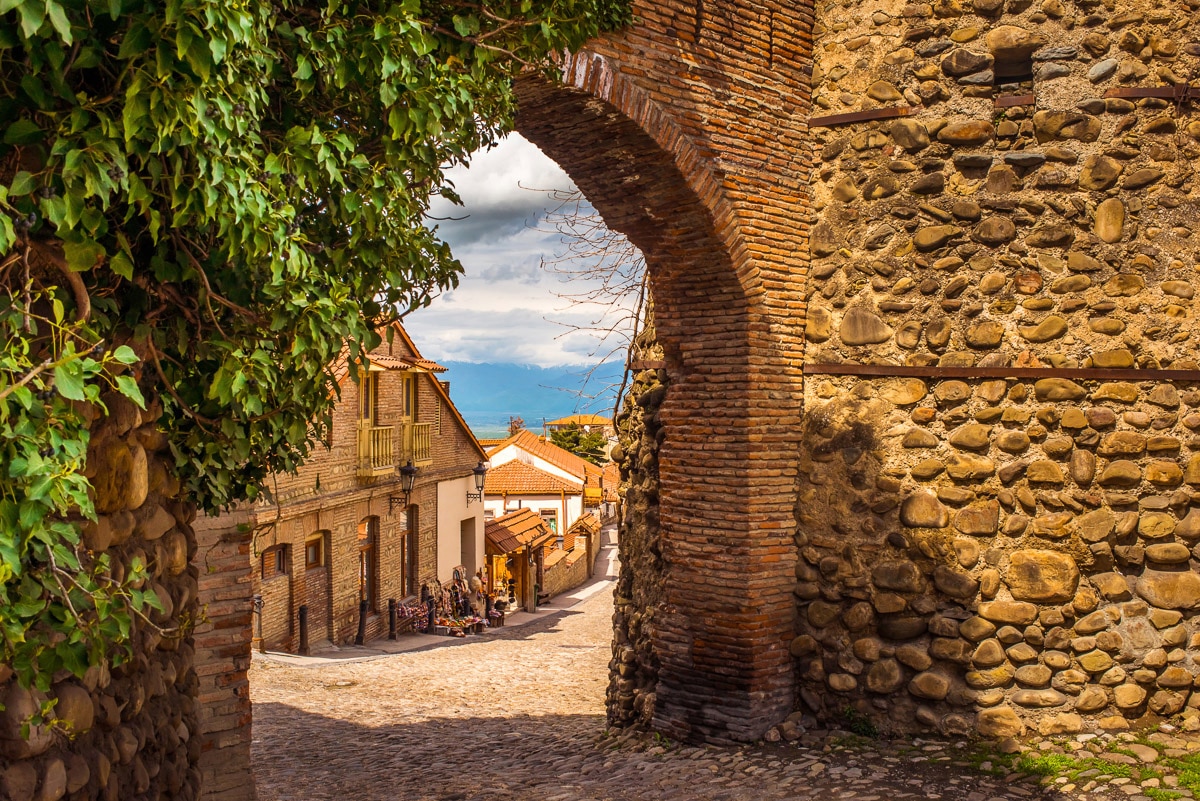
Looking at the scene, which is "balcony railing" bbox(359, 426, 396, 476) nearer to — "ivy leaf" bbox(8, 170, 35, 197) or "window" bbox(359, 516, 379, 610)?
"window" bbox(359, 516, 379, 610)

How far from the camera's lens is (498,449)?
38781mm

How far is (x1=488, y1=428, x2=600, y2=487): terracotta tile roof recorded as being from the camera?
37062 millimetres

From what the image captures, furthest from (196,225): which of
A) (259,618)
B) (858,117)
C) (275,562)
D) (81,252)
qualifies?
(275,562)

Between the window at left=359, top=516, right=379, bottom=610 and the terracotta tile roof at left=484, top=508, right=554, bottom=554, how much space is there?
5.95 meters

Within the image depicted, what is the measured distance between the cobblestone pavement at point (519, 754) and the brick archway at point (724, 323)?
0.48 metres

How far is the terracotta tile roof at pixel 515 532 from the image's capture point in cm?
2608

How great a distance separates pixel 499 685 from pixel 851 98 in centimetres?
772

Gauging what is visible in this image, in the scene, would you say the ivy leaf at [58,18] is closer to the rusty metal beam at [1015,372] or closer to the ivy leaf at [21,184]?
the ivy leaf at [21,184]

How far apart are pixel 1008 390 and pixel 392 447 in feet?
52.8

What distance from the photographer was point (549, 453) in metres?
37.8

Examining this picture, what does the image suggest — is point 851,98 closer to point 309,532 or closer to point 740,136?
point 740,136

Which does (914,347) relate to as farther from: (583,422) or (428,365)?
(583,422)

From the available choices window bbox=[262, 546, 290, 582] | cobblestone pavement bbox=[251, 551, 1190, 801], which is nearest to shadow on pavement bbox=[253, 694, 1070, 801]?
cobblestone pavement bbox=[251, 551, 1190, 801]

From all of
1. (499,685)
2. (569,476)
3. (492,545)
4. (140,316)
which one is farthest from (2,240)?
(569,476)
